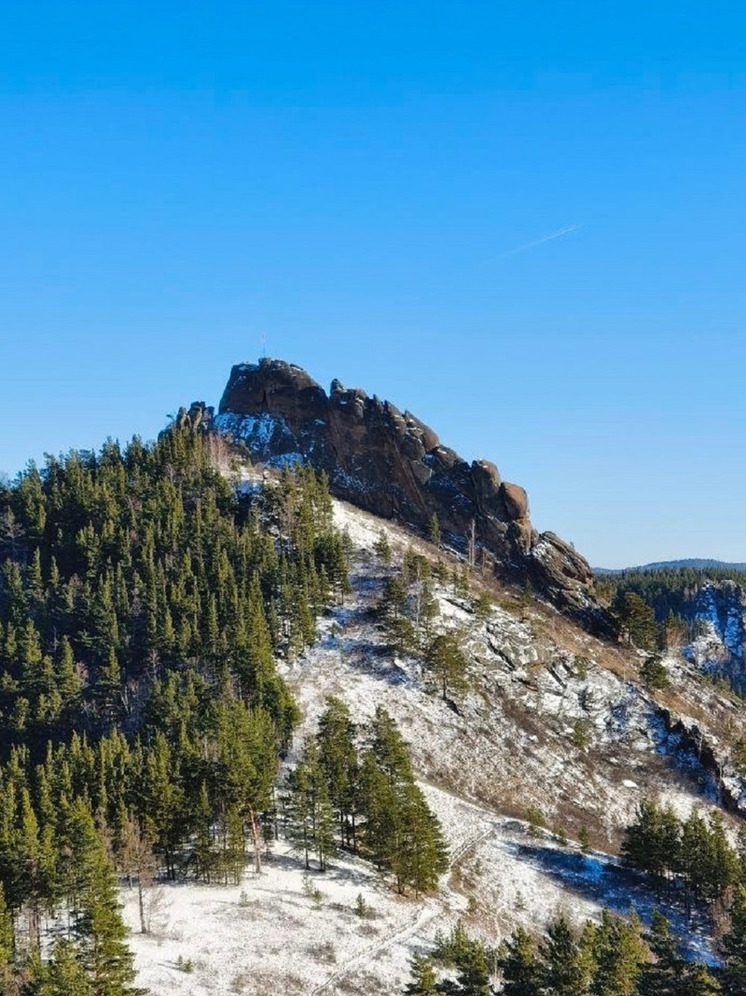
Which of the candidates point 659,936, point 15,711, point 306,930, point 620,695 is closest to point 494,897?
point 306,930

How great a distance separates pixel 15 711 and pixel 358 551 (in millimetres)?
58229

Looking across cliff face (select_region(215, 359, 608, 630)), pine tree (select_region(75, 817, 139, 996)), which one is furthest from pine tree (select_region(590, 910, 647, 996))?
cliff face (select_region(215, 359, 608, 630))

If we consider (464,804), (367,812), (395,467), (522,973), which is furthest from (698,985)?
(395,467)

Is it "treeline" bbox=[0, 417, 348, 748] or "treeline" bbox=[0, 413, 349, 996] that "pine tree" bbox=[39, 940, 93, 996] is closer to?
"treeline" bbox=[0, 413, 349, 996]

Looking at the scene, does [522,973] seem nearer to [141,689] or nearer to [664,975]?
[664,975]

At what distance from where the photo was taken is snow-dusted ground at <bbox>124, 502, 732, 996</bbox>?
2062 inches

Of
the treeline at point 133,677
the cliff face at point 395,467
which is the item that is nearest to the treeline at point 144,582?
the treeline at point 133,677

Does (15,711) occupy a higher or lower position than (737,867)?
higher

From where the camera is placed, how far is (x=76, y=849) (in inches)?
2016

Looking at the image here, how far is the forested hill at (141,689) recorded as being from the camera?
51562mm

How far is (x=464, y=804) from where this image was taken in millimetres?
84750

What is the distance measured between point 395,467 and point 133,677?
8010 centimetres

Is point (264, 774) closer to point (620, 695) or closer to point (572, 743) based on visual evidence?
point (572, 743)

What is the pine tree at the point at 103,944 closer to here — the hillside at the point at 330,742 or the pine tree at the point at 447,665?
the hillside at the point at 330,742
